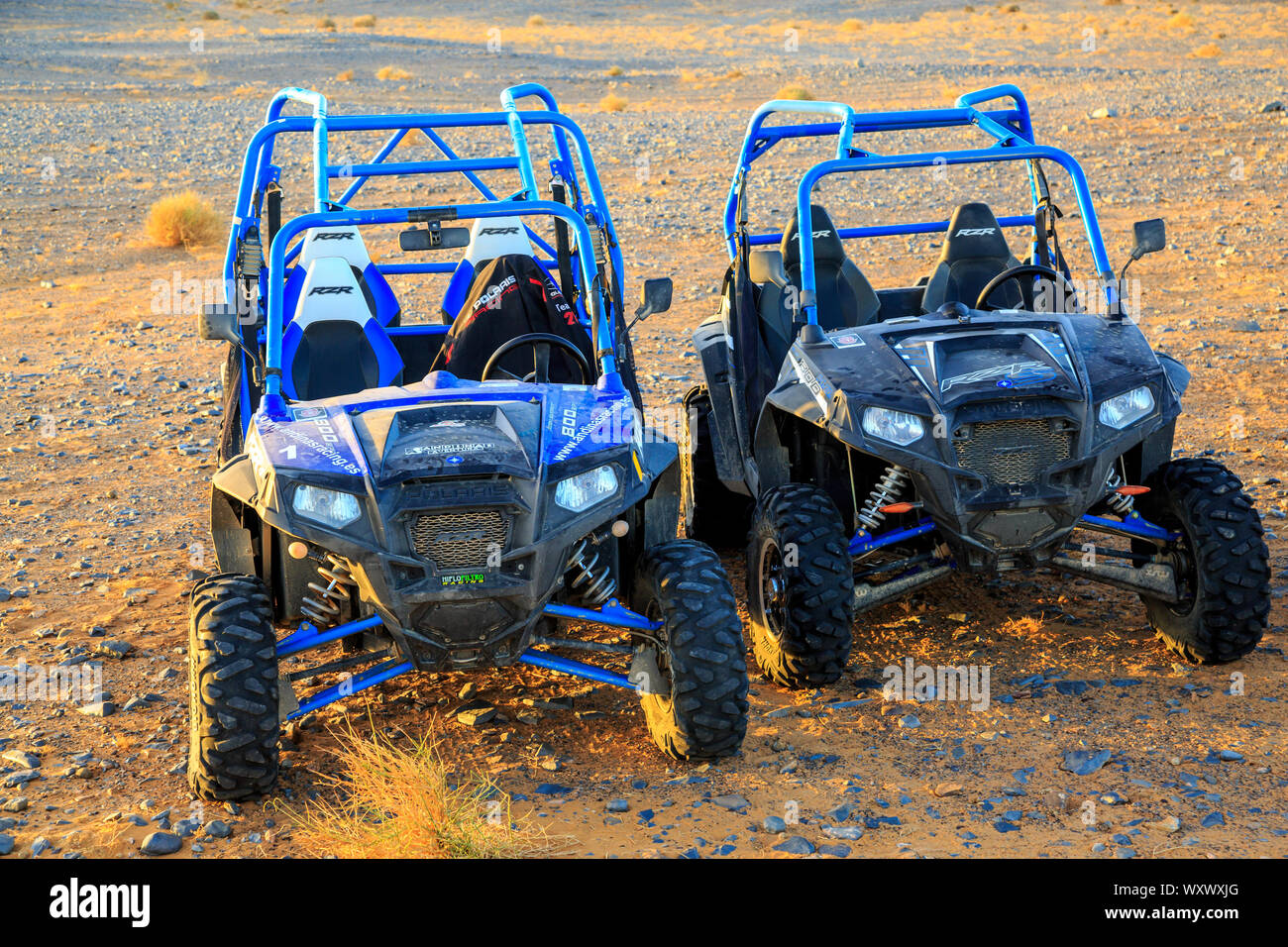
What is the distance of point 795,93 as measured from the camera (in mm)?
25891

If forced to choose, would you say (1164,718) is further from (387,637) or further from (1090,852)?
(387,637)

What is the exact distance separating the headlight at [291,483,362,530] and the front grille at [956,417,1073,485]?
85.7 inches

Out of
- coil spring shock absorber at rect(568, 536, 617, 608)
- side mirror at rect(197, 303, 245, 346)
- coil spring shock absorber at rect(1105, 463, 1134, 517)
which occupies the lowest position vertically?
coil spring shock absorber at rect(568, 536, 617, 608)

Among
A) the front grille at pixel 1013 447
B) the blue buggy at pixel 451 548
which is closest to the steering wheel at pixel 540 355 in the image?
the blue buggy at pixel 451 548

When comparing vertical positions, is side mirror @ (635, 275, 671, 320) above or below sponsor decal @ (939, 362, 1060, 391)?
above

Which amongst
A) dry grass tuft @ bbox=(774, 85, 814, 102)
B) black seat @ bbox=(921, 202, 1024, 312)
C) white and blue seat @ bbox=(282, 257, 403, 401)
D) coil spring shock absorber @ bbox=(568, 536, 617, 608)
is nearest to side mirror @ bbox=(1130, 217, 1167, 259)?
black seat @ bbox=(921, 202, 1024, 312)

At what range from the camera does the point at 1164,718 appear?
509cm

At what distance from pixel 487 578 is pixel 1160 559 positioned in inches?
109

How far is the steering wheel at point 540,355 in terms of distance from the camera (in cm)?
521

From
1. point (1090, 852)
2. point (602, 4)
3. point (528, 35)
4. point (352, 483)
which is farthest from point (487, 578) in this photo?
point (602, 4)

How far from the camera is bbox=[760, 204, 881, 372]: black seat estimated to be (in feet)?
22.5

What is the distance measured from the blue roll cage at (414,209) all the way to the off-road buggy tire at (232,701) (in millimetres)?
824

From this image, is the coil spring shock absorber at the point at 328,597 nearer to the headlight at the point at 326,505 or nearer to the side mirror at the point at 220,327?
the headlight at the point at 326,505

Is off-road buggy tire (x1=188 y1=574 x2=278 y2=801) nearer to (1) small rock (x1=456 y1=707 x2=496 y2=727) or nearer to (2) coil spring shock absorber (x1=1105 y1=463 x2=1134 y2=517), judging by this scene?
(1) small rock (x1=456 y1=707 x2=496 y2=727)
